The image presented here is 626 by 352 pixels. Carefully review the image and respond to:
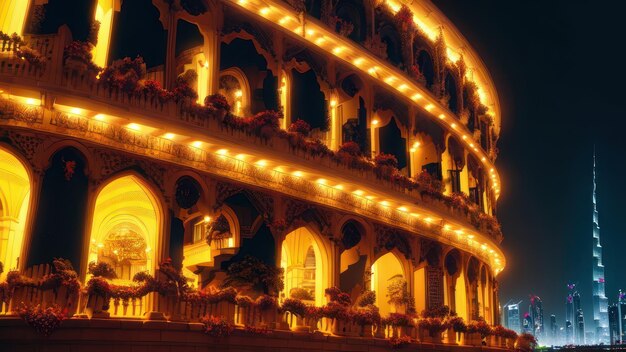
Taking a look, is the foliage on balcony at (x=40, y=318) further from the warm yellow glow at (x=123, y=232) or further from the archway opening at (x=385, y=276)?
the archway opening at (x=385, y=276)

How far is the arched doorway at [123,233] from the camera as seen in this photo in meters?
26.8

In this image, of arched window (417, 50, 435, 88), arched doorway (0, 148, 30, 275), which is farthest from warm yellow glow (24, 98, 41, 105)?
arched window (417, 50, 435, 88)

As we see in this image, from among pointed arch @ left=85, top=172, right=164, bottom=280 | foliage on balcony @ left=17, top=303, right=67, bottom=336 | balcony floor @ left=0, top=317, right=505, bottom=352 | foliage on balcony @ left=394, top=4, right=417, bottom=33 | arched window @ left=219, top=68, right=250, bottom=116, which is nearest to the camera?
foliage on balcony @ left=17, top=303, right=67, bottom=336

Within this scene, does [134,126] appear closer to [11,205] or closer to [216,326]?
[11,205]

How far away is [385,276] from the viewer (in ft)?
112

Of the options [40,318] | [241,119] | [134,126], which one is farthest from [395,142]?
[40,318]

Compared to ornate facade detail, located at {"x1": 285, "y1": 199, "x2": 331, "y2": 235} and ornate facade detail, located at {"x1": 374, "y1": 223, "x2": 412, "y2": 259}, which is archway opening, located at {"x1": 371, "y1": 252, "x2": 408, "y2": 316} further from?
ornate facade detail, located at {"x1": 285, "y1": 199, "x2": 331, "y2": 235}

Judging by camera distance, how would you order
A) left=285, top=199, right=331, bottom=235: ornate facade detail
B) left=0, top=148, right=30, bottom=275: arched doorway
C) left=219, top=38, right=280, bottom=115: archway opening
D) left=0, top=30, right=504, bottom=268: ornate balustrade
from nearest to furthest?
left=0, top=30, right=504, bottom=268: ornate balustrade < left=0, top=148, right=30, bottom=275: arched doorway < left=285, top=199, right=331, bottom=235: ornate facade detail < left=219, top=38, right=280, bottom=115: archway opening

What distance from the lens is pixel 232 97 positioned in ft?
95.4

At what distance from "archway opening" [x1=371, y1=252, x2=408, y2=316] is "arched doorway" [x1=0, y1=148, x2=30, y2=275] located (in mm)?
15726

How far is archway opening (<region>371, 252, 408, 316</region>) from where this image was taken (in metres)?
33.2

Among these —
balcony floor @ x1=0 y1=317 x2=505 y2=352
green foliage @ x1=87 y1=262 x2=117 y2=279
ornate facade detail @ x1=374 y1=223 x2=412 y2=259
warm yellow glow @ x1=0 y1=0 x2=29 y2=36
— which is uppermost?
warm yellow glow @ x1=0 y1=0 x2=29 y2=36

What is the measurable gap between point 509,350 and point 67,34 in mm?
27012

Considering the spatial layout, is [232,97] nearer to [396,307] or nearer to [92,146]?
[92,146]
